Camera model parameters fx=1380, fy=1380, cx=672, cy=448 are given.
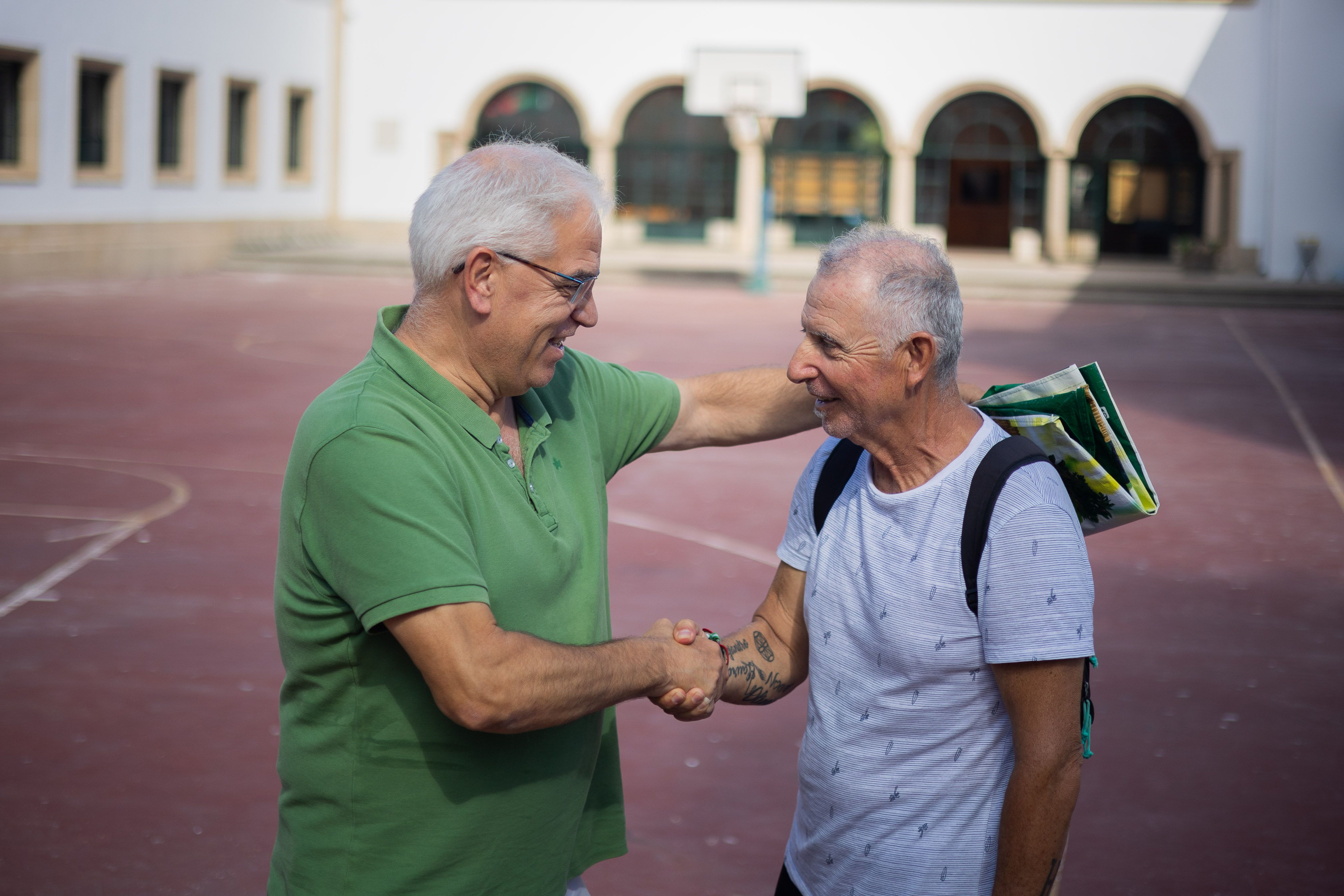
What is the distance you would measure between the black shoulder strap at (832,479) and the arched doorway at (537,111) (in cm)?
3418

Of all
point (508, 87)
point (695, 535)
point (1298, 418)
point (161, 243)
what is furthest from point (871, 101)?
point (695, 535)

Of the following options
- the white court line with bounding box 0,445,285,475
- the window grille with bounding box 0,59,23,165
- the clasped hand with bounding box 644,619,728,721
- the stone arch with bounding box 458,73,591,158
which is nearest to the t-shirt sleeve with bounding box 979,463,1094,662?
the clasped hand with bounding box 644,619,728,721

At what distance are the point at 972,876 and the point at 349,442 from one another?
1.27 meters

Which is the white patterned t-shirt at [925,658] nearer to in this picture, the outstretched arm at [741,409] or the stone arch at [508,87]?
the outstretched arm at [741,409]

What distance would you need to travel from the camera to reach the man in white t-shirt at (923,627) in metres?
2.20

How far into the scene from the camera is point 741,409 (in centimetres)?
330

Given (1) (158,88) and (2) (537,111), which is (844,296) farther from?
(2) (537,111)

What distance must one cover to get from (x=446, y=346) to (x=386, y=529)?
1.46 ft

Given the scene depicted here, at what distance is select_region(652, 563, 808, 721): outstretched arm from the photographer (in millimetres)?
2742

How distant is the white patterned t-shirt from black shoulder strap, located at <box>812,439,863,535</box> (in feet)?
0.19

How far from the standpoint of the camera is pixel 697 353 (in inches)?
690

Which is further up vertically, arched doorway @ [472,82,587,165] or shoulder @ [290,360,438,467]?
arched doorway @ [472,82,587,165]

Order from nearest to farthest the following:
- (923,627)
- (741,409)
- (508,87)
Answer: (923,627) < (741,409) < (508,87)

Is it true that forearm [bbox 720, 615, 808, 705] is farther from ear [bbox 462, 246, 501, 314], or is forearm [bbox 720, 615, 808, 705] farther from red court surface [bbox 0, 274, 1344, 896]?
red court surface [bbox 0, 274, 1344, 896]
